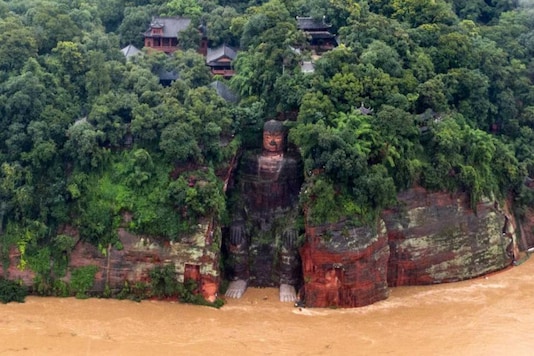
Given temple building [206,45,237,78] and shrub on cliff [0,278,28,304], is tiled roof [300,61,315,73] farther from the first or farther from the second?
shrub on cliff [0,278,28,304]

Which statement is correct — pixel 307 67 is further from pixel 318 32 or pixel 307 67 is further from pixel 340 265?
pixel 340 265

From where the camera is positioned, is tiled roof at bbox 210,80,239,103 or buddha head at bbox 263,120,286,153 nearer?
buddha head at bbox 263,120,286,153

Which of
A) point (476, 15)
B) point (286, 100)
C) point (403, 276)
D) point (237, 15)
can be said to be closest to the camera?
point (403, 276)

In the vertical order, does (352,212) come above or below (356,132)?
below

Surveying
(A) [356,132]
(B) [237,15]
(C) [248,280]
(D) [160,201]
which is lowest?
(C) [248,280]

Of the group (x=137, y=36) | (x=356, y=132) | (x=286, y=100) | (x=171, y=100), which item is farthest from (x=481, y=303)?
(x=137, y=36)

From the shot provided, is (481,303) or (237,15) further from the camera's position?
(237,15)

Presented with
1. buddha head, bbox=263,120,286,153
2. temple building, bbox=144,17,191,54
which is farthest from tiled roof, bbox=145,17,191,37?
buddha head, bbox=263,120,286,153

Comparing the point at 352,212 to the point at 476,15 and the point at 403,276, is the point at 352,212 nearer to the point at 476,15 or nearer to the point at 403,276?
the point at 403,276
